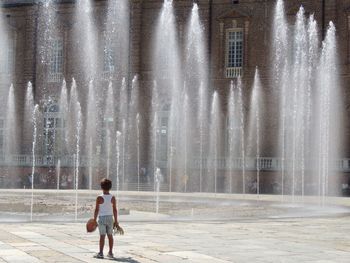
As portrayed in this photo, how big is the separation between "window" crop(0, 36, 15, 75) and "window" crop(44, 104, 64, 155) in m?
3.81

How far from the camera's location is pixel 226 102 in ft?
125

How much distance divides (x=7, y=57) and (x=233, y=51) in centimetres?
1468

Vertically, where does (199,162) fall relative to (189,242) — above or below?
above

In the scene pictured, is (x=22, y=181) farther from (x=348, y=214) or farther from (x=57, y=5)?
(x=348, y=214)

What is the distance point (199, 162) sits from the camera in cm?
3625

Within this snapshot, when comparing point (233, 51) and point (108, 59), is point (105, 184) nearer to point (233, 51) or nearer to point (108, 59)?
point (233, 51)

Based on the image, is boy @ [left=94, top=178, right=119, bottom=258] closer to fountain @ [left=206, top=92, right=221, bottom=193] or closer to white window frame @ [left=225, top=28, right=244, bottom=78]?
fountain @ [left=206, top=92, right=221, bottom=193]

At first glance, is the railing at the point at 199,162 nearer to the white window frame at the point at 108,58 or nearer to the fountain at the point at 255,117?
the fountain at the point at 255,117

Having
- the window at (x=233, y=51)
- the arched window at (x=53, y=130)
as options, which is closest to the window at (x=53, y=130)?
the arched window at (x=53, y=130)

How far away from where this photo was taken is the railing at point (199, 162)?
3500 cm

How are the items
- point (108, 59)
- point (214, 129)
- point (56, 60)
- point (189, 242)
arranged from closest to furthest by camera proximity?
point (189, 242)
point (214, 129)
point (108, 59)
point (56, 60)

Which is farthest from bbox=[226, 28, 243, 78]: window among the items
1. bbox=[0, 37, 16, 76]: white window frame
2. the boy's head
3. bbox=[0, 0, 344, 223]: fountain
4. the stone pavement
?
the boy's head

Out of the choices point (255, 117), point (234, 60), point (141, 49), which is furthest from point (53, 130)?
point (255, 117)

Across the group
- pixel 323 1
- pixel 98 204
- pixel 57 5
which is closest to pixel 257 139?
pixel 323 1
